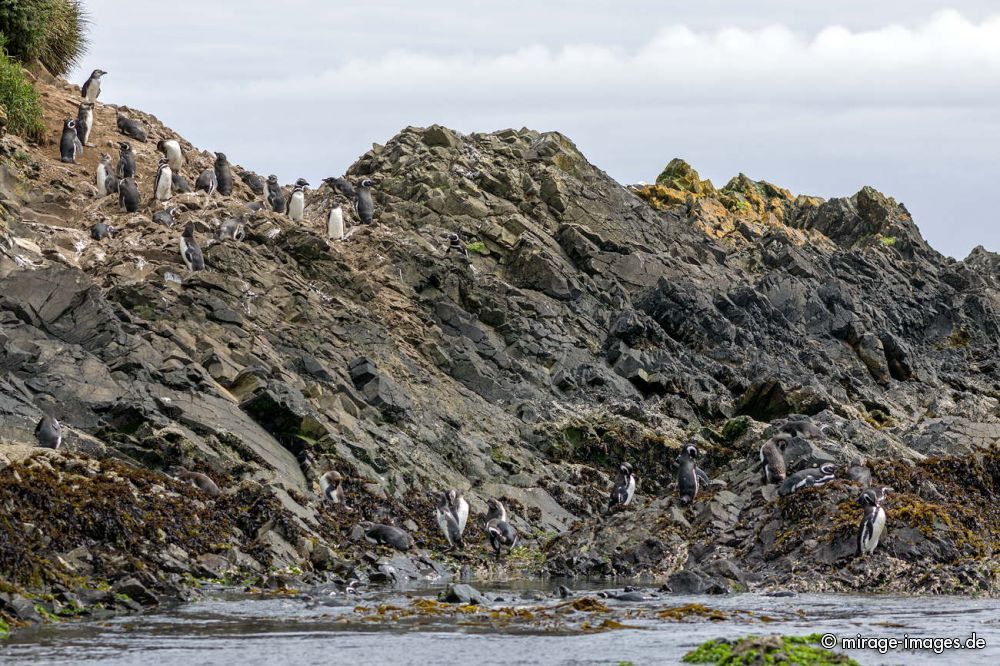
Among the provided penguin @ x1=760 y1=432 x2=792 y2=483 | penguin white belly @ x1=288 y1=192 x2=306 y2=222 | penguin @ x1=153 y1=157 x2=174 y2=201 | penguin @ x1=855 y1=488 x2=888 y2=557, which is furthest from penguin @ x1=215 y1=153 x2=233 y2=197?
penguin @ x1=855 y1=488 x2=888 y2=557

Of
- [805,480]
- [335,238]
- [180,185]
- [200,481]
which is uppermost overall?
[180,185]

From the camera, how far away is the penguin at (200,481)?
25.2 metres

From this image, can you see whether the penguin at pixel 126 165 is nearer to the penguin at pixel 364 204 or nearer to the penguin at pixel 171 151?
the penguin at pixel 171 151

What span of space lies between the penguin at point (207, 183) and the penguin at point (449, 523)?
1795 cm

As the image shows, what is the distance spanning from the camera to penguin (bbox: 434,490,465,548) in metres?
28.5

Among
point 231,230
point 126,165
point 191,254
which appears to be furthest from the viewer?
point 126,165

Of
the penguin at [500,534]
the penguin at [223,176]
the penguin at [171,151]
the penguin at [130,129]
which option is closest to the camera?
the penguin at [500,534]

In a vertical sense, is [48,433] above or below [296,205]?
below

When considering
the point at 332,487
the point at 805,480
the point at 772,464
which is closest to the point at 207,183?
the point at 332,487

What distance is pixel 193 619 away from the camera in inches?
707

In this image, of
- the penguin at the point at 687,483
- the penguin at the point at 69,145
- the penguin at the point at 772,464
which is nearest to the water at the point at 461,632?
the penguin at the point at 687,483

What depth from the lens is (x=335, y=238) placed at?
43.8 metres

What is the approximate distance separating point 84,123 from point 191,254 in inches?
453

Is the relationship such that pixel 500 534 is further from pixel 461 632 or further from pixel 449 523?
pixel 461 632
